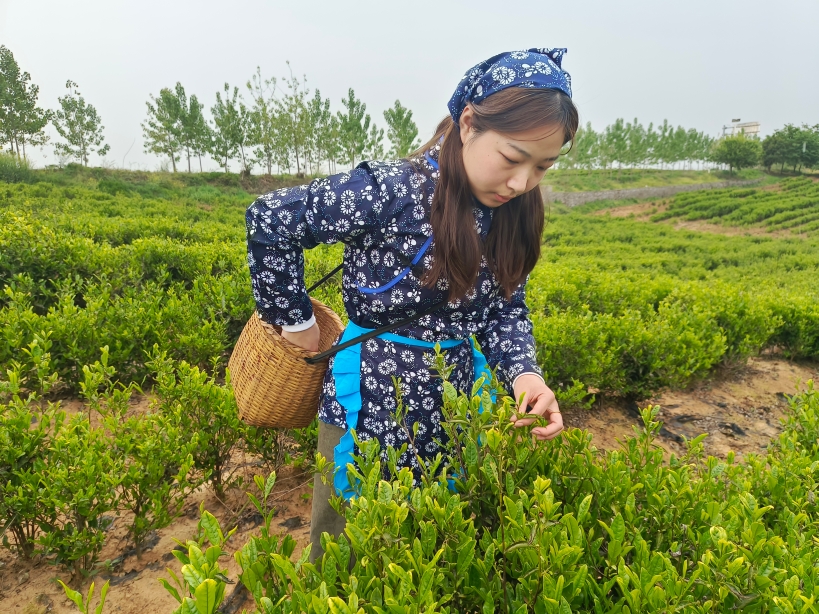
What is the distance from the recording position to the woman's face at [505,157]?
1.32m

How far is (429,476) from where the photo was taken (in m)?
1.16

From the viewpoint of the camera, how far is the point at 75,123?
28172 millimetres

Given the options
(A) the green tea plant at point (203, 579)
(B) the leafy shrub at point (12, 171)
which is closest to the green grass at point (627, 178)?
(B) the leafy shrub at point (12, 171)

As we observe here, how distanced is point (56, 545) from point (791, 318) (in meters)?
5.62

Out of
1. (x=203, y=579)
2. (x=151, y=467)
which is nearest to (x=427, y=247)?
(x=203, y=579)

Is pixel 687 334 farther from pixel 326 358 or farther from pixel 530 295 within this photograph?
pixel 326 358

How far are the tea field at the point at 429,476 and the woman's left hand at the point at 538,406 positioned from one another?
2.5 inches

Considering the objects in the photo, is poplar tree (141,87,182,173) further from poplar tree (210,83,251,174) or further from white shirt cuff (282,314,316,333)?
white shirt cuff (282,314,316,333)

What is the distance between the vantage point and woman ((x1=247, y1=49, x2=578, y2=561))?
1.34 meters

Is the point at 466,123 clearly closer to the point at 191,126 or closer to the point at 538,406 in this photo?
the point at 538,406

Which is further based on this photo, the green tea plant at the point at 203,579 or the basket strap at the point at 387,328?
the basket strap at the point at 387,328

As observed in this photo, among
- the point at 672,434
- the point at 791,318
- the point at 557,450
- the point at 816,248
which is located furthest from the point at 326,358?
the point at 816,248

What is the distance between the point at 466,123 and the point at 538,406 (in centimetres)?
77

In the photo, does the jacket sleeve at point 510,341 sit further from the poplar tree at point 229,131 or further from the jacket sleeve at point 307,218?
the poplar tree at point 229,131
